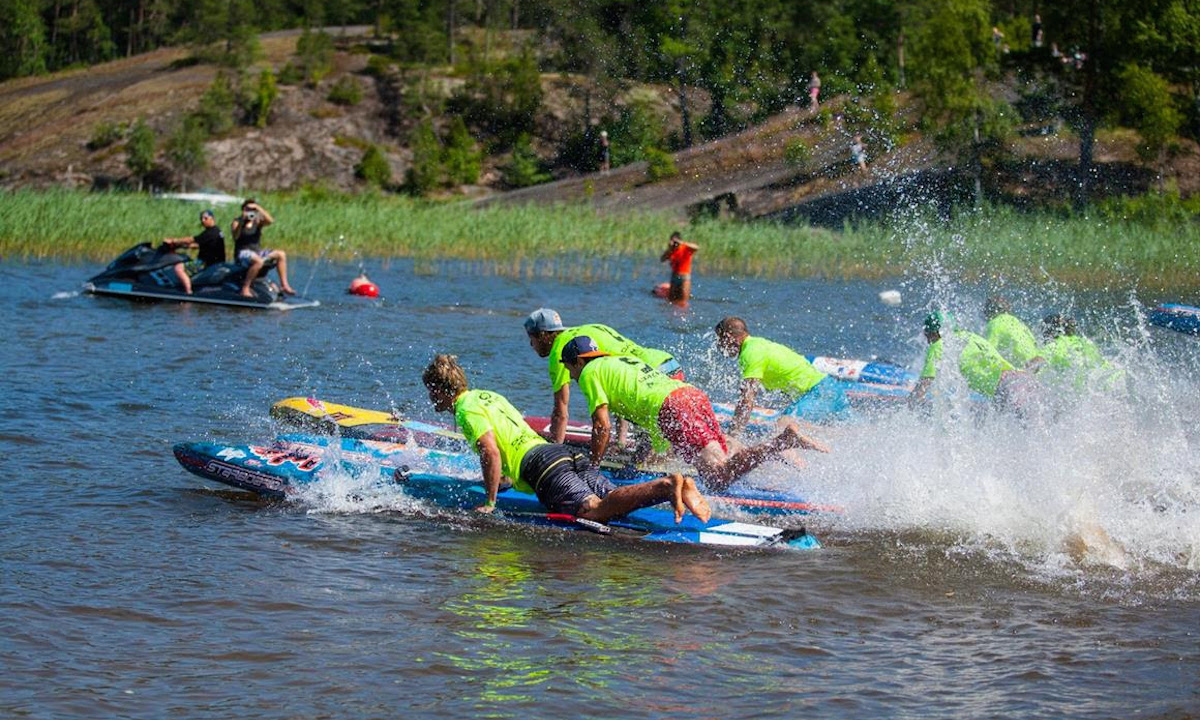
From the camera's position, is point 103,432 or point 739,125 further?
point 739,125

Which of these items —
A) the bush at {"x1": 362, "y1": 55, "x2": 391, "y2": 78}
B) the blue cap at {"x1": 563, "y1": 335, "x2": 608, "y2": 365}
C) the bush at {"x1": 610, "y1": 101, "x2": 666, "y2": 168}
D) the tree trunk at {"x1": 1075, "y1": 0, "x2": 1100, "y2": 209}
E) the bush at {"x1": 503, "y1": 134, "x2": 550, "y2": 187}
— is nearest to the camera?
the blue cap at {"x1": 563, "y1": 335, "x2": 608, "y2": 365}

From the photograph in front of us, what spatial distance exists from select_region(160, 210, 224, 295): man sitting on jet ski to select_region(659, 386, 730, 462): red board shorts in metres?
13.5

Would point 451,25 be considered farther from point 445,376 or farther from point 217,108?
point 445,376

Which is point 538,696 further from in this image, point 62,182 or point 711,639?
point 62,182

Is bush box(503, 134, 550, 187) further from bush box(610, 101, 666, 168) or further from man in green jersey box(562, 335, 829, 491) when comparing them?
man in green jersey box(562, 335, 829, 491)

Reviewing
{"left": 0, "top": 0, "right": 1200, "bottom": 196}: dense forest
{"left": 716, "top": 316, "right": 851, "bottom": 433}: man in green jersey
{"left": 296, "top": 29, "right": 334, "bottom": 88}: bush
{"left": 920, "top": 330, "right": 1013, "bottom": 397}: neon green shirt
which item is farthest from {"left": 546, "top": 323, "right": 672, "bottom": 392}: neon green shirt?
{"left": 296, "top": 29, "right": 334, "bottom": 88}: bush

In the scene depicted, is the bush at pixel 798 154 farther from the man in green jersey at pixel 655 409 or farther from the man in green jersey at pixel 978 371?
the man in green jersey at pixel 655 409

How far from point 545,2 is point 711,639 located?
1879 inches

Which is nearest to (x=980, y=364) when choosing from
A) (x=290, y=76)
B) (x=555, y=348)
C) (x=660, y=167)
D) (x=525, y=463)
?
(x=555, y=348)

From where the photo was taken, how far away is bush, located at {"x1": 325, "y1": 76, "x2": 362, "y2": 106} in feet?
173

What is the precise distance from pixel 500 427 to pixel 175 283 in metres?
14.0

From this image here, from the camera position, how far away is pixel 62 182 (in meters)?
Answer: 47.1

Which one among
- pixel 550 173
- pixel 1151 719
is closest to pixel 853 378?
pixel 1151 719

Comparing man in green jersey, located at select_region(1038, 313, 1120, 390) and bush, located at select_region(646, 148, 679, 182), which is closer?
man in green jersey, located at select_region(1038, 313, 1120, 390)
